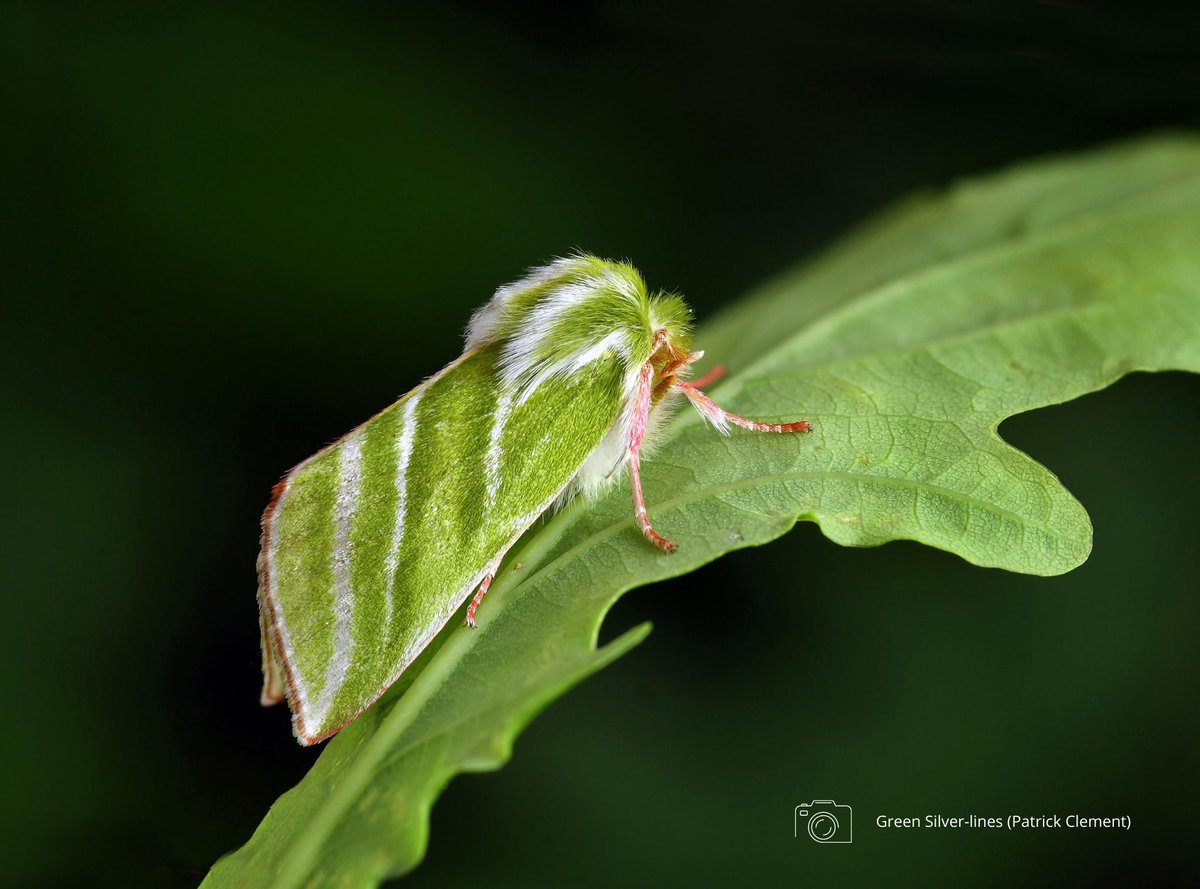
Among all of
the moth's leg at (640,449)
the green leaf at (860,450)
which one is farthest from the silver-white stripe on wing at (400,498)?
the moth's leg at (640,449)

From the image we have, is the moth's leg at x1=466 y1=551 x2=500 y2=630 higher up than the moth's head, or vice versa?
the moth's head

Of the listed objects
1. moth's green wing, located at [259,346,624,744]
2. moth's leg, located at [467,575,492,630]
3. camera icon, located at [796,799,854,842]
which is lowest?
camera icon, located at [796,799,854,842]

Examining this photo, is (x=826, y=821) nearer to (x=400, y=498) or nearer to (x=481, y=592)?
(x=481, y=592)

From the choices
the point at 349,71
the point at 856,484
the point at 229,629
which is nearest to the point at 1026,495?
the point at 856,484

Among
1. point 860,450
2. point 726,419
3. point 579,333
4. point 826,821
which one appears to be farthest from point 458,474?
point 826,821

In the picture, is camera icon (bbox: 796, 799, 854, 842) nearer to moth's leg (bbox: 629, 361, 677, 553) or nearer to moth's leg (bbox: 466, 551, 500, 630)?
moth's leg (bbox: 629, 361, 677, 553)

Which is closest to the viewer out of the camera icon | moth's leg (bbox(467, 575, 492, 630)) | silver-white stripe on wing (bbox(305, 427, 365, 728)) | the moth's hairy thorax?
silver-white stripe on wing (bbox(305, 427, 365, 728))

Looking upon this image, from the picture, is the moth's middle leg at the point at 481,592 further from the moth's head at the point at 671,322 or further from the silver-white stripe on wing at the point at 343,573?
the moth's head at the point at 671,322

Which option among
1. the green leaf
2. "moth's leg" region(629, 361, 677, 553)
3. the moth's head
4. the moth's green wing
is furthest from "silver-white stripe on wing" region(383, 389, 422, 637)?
the moth's head
